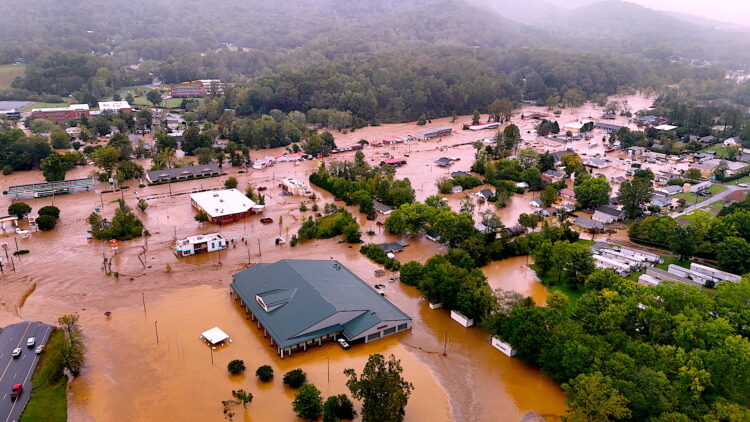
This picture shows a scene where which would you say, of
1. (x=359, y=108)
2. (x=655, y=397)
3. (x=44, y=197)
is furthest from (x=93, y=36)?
(x=655, y=397)

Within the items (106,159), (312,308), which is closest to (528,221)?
(312,308)

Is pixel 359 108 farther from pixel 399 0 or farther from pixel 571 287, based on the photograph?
pixel 399 0

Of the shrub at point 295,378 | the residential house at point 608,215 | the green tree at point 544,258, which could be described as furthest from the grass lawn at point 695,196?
the shrub at point 295,378

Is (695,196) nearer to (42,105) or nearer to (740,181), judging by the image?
(740,181)

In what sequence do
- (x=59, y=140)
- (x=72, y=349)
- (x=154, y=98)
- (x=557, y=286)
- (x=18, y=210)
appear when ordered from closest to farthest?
(x=72, y=349) → (x=557, y=286) → (x=18, y=210) → (x=59, y=140) → (x=154, y=98)

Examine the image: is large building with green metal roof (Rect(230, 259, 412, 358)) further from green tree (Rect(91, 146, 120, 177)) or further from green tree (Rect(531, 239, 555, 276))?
green tree (Rect(91, 146, 120, 177))

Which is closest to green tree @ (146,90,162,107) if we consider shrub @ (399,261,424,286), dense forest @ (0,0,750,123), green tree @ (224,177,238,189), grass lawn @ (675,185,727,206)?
dense forest @ (0,0,750,123)
